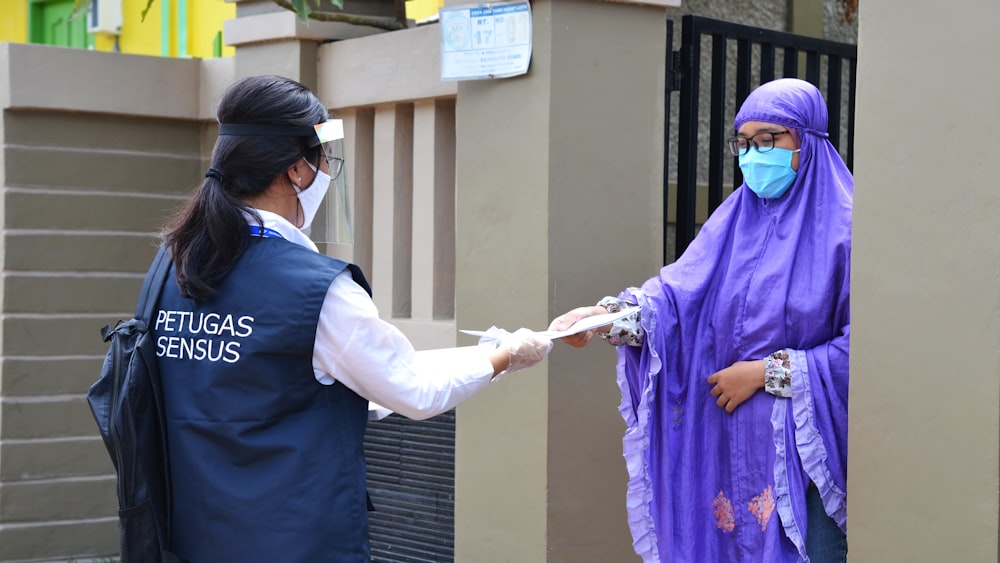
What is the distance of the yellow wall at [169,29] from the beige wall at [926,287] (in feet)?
19.6

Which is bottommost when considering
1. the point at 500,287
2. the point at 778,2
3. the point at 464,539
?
the point at 464,539

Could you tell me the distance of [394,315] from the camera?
4879mm

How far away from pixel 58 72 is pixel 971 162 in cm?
405

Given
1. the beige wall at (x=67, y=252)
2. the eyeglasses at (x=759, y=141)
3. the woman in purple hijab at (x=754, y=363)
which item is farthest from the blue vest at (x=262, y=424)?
the beige wall at (x=67, y=252)

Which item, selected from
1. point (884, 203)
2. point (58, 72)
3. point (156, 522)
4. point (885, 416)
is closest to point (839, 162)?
point (884, 203)

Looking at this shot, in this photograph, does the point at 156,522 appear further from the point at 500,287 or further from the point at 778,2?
the point at 778,2

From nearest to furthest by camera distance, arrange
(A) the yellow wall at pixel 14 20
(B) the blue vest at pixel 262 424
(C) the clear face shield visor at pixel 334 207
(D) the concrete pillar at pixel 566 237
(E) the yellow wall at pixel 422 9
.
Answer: (B) the blue vest at pixel 262 424 → (C) the clear face shield visor at pixel 334 207 → (D) the concrete pillar at pixel 566 237 → (E) the yellow wall at pixel 422 9 → (A) the yellow wall at pixel 14 20

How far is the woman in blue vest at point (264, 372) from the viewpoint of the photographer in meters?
2.60

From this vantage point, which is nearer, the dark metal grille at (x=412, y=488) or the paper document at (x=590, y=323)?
the paper document at (x=590, y=323)

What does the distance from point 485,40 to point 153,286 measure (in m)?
1.77

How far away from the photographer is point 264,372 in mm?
2598

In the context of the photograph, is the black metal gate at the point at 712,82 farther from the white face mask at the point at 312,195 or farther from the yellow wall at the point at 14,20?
the yellow wall at the point at 14,20

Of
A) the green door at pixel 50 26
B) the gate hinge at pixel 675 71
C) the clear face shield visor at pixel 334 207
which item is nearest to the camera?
the clear face shield visor at pixel 334 207

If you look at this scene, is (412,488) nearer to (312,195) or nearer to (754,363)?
(754,363)
